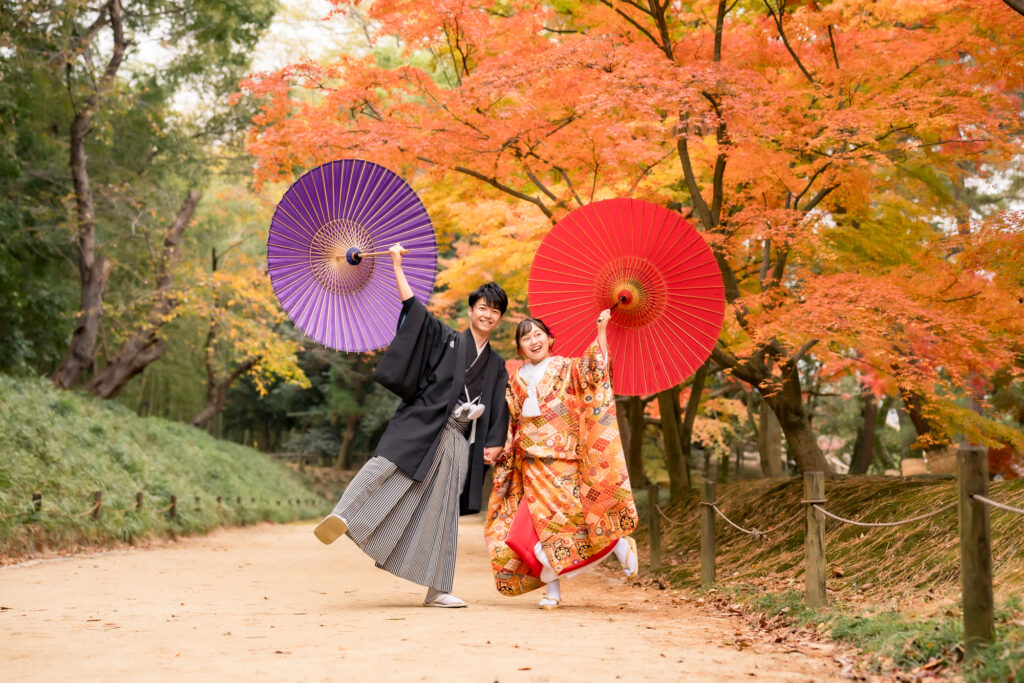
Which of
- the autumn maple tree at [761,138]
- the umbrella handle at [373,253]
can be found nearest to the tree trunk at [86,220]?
the autumn maple tree at [761,138]

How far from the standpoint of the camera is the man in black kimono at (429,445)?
16.9 ft

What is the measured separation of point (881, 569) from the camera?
5.48 meters

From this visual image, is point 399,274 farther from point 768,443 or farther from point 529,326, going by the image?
point 768,443

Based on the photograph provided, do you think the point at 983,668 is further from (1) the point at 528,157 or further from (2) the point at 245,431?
(2) the point at 245,431

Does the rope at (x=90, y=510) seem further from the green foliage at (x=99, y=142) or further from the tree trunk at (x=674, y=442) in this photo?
the tree trunk at (x=674, y=442)

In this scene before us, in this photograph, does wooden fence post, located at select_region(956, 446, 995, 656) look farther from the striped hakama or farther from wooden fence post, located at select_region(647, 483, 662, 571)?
wooden fence post, located at select_region(647, 483, 662, 571)

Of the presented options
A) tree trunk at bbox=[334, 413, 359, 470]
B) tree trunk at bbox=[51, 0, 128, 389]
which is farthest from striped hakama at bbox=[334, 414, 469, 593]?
tree trunk at bbox=[334, 413, 359, 470]

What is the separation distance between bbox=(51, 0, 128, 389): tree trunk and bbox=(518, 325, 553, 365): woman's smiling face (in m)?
10.5

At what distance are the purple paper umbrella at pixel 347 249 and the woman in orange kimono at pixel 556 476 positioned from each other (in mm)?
962

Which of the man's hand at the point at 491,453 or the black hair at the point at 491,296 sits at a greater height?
the black hair at the point at 491,296

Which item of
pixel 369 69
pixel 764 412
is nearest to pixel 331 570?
pixel 369 69

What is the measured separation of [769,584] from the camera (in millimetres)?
6461

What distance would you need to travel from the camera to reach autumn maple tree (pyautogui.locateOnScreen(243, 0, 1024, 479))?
7180 mm

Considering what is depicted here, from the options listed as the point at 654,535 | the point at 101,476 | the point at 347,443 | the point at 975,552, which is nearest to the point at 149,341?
the point at 101,476
